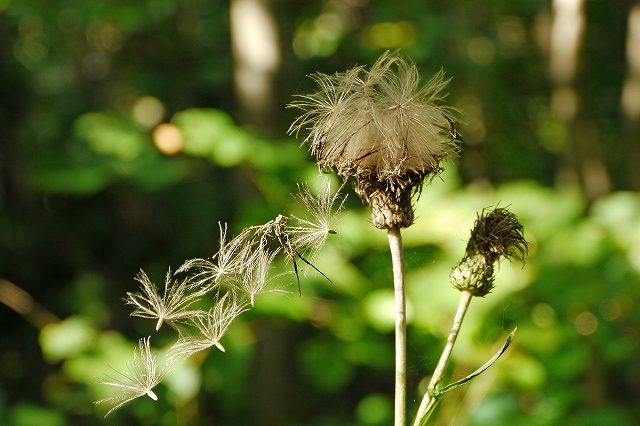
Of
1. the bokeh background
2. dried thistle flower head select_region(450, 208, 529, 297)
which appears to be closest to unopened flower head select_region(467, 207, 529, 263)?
dried thistle flower head select_region(450, 208, 529, 297)

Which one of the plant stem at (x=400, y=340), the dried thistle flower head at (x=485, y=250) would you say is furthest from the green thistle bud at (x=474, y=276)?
the plant stem at (x=400, y=340)

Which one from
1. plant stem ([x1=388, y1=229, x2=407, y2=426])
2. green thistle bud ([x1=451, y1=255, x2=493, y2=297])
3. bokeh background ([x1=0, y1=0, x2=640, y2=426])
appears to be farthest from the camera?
bokeh background ([x1=0, y1=0, x2=640, y2=426])

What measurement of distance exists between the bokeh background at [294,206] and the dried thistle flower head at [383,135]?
8 centimetres

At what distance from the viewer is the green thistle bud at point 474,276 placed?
70 centimetres

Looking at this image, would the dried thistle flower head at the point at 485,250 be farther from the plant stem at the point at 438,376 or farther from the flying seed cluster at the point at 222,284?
the flying seed cluster at the point at 222,284

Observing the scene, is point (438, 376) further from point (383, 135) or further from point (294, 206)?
point (294, 206)

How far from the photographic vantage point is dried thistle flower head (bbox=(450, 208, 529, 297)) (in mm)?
708

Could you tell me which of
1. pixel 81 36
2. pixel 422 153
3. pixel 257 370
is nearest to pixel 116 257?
pixel 257 370

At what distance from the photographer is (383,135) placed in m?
0.72

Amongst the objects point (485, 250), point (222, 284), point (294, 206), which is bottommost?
point (294, 206)

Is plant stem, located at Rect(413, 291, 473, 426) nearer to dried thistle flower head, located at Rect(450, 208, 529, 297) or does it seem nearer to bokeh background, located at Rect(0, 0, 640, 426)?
dried thistle flower head, located at Rect(450, 208, 529, 297)

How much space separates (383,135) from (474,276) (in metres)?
0.16

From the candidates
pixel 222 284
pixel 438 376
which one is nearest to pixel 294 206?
pixel 222 284

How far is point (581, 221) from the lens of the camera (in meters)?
3.06
